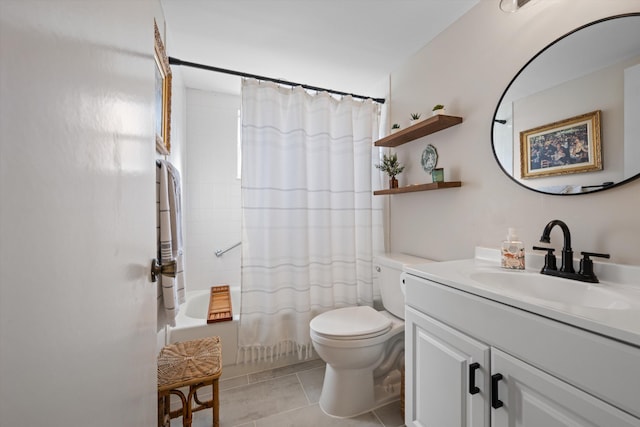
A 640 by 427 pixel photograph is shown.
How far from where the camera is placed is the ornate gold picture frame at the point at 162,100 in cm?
130

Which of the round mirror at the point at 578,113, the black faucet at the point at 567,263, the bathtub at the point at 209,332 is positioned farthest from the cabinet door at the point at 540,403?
the bathtub at the point at 209,332

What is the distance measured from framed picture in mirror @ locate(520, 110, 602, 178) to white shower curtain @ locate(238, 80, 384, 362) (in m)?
1.09

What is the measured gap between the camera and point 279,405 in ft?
5.09

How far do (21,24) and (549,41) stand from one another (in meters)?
1.65

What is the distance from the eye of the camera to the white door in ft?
0.83

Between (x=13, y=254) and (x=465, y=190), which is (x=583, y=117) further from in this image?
(x=13, y=254)

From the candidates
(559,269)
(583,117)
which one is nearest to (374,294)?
(559,269)

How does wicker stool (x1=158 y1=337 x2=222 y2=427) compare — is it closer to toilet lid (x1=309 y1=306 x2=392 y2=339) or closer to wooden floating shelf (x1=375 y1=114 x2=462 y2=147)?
toilet lid (x1=309 y1=306 x2=392 y2=339)

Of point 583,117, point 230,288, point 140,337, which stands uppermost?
point 583,117

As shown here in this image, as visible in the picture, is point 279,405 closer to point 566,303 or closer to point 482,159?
point 566,303

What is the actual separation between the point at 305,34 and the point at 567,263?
180 centimetres

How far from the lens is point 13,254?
0.25 m

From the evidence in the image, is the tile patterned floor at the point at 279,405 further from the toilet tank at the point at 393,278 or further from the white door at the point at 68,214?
the white door at the point at 68,214

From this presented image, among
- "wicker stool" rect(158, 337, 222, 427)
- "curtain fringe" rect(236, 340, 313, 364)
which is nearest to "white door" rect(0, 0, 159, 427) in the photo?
"wicker stool" rect(158, 337, 222, 427)
